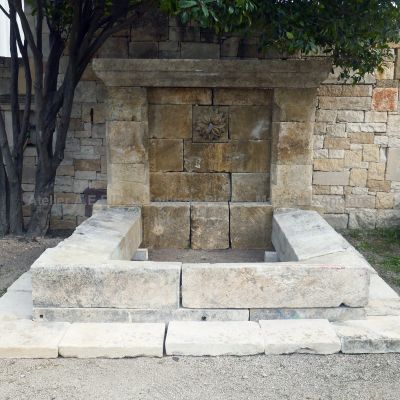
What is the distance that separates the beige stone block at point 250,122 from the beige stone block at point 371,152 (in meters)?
1.71

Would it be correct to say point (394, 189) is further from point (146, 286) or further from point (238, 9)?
point (146, 286)

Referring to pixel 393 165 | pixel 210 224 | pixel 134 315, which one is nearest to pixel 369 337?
pixel 134 315

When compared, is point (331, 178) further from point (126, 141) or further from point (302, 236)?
point (126, 141)

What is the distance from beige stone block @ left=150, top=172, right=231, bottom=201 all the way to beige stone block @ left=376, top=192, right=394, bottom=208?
7.49ft

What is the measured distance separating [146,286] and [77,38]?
3349mm

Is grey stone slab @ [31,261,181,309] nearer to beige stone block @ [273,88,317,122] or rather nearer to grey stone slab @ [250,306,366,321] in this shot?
grey stone slab @ [250,306,366,321]

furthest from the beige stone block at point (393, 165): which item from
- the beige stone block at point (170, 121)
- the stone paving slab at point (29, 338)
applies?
the stone paving slab at point (29, 338)

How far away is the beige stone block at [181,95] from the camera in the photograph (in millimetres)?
5289

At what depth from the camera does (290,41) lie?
4.53 meters

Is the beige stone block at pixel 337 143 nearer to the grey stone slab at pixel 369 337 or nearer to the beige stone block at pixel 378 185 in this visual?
the beige stone block at pixel 378 185

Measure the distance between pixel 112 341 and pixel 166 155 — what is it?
2.73m

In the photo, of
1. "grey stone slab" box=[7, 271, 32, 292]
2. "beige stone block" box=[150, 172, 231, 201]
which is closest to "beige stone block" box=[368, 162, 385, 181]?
"beige stone block" box=[150, 172, 231, 201]

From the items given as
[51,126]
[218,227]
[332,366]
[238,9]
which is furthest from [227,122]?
[332,366]

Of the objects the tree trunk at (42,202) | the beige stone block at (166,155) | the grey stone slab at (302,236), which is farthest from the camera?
the tree trunk at (42,202)
